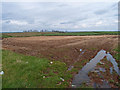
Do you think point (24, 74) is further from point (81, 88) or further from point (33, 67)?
point (81, 88)

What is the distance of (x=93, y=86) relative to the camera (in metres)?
5.86

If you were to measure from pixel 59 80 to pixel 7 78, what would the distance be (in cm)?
348

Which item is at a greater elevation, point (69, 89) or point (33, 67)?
point (33, 67)

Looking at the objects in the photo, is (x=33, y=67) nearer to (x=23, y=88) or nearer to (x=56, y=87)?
(x=23, y=88)

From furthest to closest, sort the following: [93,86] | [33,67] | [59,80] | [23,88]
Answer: [33,67] < [59,80] < [93,86] < [23,88]

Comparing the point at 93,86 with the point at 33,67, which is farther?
the point at 33,67

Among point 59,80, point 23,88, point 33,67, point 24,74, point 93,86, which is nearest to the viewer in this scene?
point 23,88

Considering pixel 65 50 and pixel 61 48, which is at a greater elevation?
pixel 61 48

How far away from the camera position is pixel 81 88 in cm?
575

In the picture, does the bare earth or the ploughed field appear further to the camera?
the bare earth

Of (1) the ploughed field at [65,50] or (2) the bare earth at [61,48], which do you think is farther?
(2) the bare earth at [61,48]

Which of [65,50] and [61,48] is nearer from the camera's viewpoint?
[65,50]

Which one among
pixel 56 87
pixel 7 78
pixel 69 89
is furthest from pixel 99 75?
pixel 7 78

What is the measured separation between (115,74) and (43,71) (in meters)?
5.86
